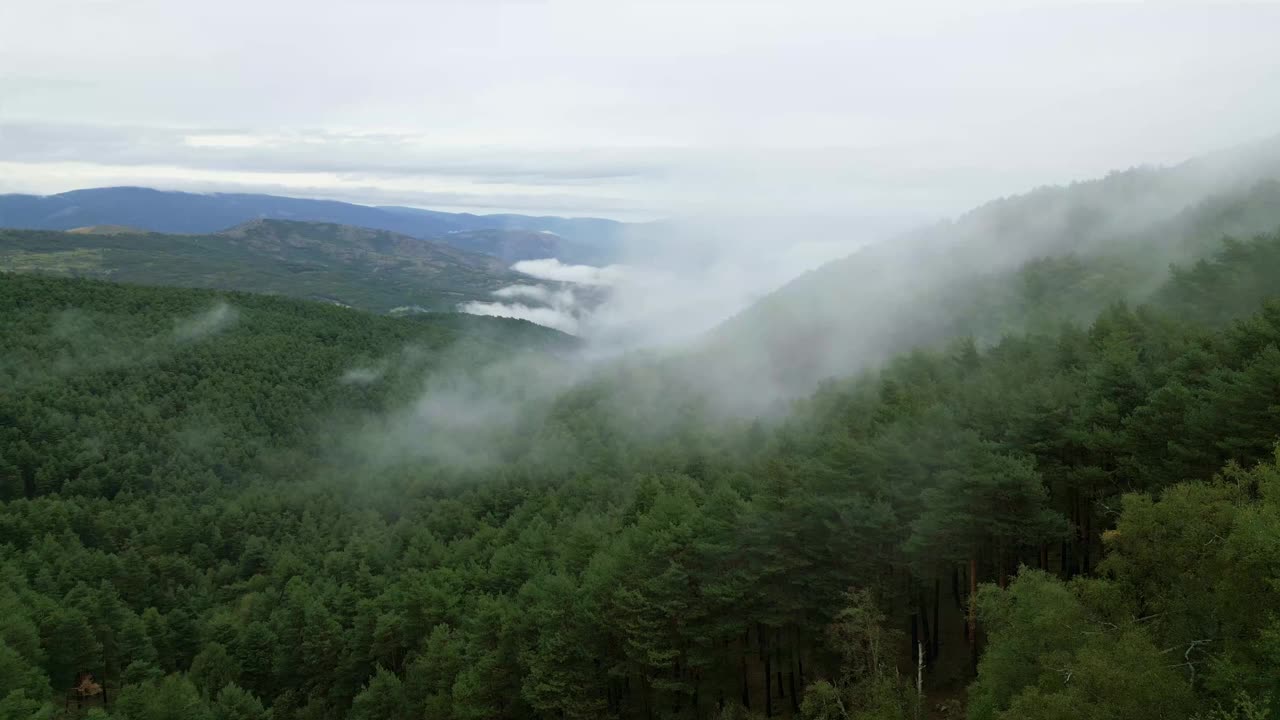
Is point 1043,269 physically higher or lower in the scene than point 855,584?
higher

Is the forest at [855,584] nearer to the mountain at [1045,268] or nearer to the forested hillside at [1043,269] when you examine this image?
the forested hillside at [1043,269]

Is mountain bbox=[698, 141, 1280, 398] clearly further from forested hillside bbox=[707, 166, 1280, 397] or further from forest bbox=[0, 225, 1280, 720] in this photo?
forest bbox=[0, 225, 1280, 720]

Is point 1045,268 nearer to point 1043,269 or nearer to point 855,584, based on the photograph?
point 1043,269

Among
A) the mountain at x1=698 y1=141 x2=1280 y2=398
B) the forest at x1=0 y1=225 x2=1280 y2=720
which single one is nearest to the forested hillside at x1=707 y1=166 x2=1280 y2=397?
the mountain at x1=698 y1=141 x2=1280 y2=398

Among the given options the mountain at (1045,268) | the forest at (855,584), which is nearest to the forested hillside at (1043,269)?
the mountain at (1045,268)

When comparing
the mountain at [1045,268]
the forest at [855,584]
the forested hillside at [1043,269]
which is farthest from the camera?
the mountain at [1045,268]

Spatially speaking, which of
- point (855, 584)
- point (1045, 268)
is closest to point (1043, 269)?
point (1045, 268)

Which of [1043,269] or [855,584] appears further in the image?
[1043,269]

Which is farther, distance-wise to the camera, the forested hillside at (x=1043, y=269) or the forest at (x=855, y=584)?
the forested hillside at (x=1043, y=269)

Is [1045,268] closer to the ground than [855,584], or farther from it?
farther from it
